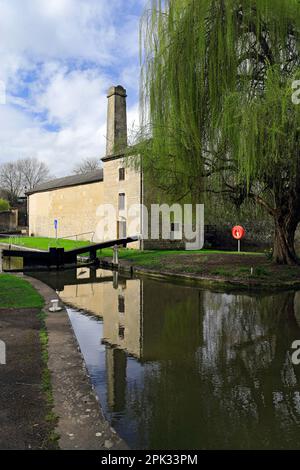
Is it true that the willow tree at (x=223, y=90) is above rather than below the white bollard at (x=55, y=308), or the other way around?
above

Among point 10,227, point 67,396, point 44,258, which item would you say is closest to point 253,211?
point 44,258

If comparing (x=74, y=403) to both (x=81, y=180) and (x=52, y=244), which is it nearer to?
(x=52, y=244)

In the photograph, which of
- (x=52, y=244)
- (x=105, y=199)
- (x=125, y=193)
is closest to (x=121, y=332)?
(x=125, y=193)

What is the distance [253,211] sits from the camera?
15.8 meters

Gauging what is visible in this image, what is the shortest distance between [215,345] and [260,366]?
3.34ft

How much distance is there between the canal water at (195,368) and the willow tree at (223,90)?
3878mm

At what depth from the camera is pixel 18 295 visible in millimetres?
8844

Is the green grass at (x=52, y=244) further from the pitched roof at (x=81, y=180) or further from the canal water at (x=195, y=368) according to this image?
the canal water at (x=195, y=368)

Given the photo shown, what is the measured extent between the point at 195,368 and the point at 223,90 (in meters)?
7.70

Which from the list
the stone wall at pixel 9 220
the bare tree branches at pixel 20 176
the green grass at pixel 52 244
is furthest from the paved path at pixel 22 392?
the bare tree branches at pixel 20 176

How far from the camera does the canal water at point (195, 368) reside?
135 inches

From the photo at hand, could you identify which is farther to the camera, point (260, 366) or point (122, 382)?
point (260, 366)

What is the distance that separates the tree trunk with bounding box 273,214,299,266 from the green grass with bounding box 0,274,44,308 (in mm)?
8826

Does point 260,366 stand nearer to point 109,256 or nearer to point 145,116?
point 145,116
